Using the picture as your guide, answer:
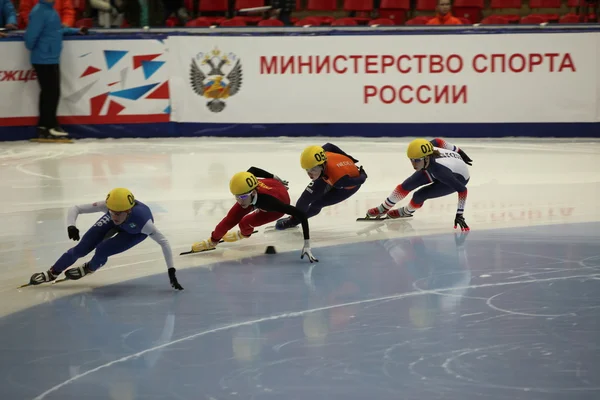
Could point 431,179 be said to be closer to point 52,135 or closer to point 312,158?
point 312,158

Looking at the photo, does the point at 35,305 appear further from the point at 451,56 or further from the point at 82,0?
the point at 82,0

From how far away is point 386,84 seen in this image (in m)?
15.6

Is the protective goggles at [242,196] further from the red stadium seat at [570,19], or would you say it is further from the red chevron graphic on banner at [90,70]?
the red stadium seat at [570,19]

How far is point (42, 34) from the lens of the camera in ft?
50.8

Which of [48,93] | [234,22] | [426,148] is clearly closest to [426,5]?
[234,22]

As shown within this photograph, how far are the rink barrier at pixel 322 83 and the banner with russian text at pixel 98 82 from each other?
2 cm

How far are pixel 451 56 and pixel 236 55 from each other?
347 centimetres

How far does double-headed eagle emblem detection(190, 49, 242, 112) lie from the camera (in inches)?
625

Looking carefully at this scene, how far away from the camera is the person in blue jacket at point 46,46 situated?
50.8 ft

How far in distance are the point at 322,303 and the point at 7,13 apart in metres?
10.8

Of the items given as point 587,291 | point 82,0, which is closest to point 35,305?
point 587,291

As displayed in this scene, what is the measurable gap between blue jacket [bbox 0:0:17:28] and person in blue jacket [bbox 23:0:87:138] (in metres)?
0.53

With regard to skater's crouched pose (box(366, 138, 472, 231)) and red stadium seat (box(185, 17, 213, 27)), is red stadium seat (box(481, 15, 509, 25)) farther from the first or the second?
skater's crouched pose (box(366, 138, 472, 231))

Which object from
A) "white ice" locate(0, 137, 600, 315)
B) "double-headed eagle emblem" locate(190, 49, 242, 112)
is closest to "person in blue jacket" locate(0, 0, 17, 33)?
"white ice" locate(0, 137, 600, 315)
